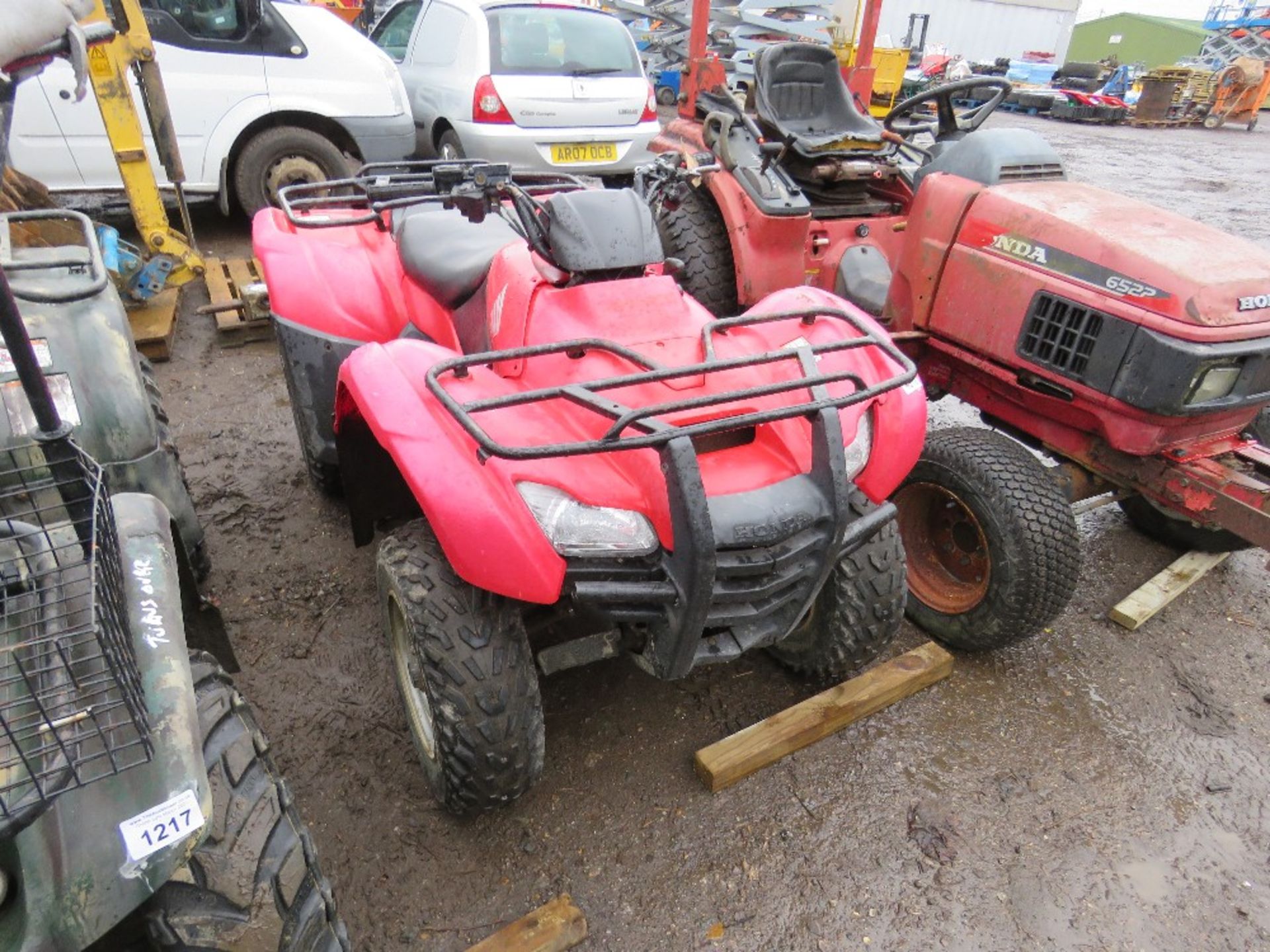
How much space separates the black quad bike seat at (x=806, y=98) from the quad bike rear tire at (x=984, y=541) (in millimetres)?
2246

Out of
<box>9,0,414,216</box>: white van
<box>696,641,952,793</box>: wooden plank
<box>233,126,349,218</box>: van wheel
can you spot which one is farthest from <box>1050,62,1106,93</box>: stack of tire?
<box>696,641,952,793</box>: wooden plank

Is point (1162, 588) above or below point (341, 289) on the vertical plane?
below

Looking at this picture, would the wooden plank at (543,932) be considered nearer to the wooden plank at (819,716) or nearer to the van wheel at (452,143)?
the wooden plank at (819,716)

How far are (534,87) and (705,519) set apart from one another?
5.72 metres

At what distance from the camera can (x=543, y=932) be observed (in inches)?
75.0

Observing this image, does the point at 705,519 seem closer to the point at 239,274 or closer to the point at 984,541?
the point at 984,541

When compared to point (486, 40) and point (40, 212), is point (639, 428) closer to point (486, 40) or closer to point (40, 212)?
point (40, 212)

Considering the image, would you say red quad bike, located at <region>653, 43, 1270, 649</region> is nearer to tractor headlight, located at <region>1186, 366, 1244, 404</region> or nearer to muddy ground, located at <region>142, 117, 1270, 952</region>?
tractor headlight, located at <region>1186, 366, 1244, 404</region>

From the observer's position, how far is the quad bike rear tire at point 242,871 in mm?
1161

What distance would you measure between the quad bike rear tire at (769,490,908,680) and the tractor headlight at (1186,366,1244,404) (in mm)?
1024

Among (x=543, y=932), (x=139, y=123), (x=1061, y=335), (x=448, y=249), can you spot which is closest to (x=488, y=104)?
(x=139, y=123)

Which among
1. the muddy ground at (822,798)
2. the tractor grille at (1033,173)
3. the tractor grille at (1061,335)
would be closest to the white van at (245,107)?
the muddy ground at (822,798)

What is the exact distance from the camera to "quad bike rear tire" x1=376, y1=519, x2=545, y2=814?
191cm

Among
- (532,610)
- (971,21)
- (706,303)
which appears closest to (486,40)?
(706,303)
